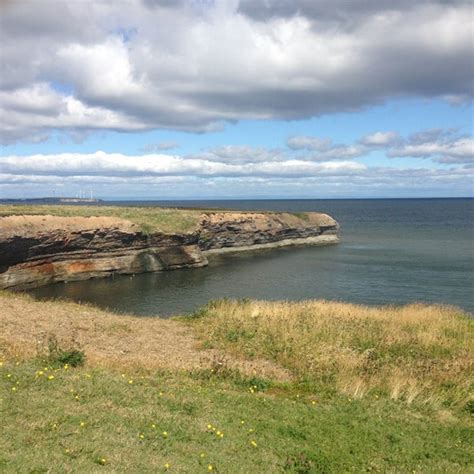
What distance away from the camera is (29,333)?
17531 millimetres

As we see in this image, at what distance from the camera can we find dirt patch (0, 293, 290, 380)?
15078mm

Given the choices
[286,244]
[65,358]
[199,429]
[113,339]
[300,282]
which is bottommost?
[300,282]

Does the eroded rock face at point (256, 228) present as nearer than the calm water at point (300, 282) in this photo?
No

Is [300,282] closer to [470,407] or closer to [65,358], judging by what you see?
[470,407]

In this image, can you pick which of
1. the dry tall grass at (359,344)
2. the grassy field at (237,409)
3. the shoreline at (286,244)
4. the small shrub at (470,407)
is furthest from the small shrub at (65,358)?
the shoreline at (286,244)

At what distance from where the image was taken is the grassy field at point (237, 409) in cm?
850

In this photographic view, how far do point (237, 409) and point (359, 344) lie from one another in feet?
31.7

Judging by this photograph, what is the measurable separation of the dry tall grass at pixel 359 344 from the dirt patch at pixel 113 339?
1148mm

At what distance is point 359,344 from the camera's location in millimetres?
19438

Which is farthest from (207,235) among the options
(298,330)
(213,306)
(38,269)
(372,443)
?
(372,443)

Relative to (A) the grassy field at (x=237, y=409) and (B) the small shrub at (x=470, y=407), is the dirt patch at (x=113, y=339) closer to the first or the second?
(A) the grassy field at (x=237, y=409)

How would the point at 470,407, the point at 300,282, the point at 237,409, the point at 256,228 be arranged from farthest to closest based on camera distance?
the point at 256,228
the point at 300,282
the point at 470,407
the point at 237,409

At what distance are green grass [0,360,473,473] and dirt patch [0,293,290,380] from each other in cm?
223

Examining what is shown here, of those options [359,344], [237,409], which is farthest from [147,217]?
[237,409]
